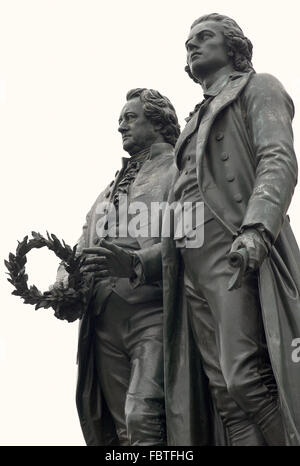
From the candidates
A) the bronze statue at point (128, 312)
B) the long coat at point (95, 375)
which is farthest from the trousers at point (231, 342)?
the long coat at point (95, 375)

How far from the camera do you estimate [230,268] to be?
12172mm

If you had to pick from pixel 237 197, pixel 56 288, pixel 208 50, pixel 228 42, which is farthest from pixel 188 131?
pixel 56 288

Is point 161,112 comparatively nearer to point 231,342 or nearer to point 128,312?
point 128,312

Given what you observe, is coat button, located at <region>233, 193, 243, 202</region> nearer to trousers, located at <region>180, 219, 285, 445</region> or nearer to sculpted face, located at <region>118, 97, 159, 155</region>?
trousers, located at <region>180, 219, 285, 445</region>

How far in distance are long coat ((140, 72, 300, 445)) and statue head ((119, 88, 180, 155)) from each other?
138 centimetres

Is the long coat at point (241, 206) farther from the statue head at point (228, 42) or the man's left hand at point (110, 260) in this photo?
the man's left hand at point (110, 260)

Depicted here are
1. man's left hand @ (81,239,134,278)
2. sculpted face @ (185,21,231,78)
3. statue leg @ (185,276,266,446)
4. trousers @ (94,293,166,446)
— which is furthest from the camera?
sculpted face @ (185,21,231,78)

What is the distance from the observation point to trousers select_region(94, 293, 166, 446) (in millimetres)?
12875

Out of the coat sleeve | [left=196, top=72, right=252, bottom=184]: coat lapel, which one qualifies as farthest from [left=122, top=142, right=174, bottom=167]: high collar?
the coat sleeve

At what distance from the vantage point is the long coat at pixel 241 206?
469 inches

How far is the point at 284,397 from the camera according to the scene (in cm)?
1144

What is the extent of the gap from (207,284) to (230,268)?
24 cm

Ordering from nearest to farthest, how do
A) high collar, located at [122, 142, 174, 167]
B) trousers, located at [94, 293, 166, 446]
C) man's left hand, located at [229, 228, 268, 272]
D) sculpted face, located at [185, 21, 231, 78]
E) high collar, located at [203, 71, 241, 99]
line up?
1. man's left hand, located at [229, 228, 268, 272]
2. trousers, located at [94, 293, 166, 446]
3. high collar, located at [203, 71, 241, 99]
4. sculpted face, located at [185, 21, 231, 78]
5. high collar, located at [122, 142, 174, 167]
